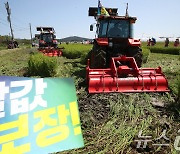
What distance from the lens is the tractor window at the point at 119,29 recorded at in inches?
308

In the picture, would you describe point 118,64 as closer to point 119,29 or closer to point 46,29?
point 119,29

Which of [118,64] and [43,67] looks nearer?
[118,64]

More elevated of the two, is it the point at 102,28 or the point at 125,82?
the point at 102,28

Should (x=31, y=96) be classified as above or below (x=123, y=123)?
above

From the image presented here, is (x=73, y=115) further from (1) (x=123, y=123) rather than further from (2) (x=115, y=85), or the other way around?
(2) (x=115, y=85)

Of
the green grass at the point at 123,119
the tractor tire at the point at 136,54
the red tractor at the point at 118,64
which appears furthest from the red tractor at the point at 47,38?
the green grass at the point at 123,119

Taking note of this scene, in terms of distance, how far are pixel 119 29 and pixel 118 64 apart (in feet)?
4.65

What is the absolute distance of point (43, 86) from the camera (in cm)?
323

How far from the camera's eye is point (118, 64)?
23.3ft

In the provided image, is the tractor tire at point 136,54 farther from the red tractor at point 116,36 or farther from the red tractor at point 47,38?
the red tractor at point 47,38

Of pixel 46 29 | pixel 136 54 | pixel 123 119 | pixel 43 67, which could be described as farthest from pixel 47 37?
pixel 123 119

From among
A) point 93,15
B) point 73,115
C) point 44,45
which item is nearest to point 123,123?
point 73,115

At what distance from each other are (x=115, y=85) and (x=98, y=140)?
7.79 feet

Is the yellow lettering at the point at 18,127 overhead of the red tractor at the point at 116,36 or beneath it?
beneath
